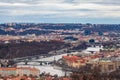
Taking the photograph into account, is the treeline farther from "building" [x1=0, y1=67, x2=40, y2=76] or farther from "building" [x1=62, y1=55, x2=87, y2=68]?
"building" [x1=0, y1=67, x2=40, y2=76]

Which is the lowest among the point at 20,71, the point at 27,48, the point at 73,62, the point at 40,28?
the point at 40,28

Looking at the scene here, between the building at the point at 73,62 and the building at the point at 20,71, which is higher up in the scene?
the building at the point at 20,71

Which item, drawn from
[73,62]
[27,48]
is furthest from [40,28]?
[73,62]

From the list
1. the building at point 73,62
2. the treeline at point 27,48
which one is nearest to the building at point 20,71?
the building at point 73,62

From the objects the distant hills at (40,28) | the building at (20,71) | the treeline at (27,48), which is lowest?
the distant hills at (40,28)

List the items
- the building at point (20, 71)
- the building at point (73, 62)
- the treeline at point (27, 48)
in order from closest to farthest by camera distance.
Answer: the building at point (20, 71) < the building at point (73, 62) < the treeline at point (27, 48)

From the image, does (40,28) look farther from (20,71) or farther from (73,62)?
(20,71)

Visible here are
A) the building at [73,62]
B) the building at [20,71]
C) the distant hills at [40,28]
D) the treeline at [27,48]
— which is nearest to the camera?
the building at [20,71]

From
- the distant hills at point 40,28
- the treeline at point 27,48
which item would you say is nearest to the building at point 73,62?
the treeline at point 27,48

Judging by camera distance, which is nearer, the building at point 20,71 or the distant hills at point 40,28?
the building at point 20,71

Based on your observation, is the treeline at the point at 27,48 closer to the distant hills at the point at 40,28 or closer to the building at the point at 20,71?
the building at the point at 20,71

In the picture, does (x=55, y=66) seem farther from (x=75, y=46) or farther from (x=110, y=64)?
(x=75, y=46)
